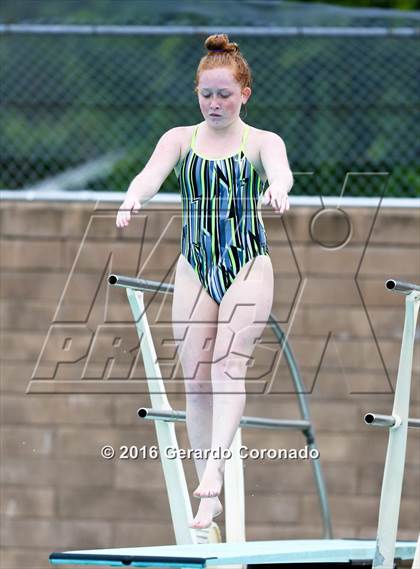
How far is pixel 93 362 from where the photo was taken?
728 centimetres

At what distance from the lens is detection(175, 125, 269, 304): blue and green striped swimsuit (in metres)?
3.92

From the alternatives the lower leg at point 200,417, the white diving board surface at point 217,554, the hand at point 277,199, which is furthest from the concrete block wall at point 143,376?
the hand at point 277,199

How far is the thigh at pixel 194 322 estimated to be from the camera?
3977mm

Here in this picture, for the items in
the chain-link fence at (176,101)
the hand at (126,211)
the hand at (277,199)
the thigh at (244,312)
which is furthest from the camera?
the chain-link fence at (176,101)

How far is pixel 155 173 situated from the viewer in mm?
3941

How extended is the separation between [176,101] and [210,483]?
467 centimetres

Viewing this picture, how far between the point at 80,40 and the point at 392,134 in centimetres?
211

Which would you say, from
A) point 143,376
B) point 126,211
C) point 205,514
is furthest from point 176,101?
point 205,514

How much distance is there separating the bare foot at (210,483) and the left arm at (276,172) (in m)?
0.84

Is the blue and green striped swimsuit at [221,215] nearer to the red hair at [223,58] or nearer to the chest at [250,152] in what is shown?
the chest at [250,152]

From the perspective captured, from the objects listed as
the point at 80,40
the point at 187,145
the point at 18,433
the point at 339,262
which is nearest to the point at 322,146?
the point at 339,262

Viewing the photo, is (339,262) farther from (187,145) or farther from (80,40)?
(187,145)

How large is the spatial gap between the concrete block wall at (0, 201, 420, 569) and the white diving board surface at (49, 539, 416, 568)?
2.66 metres

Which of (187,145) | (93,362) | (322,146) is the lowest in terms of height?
(187,145)
